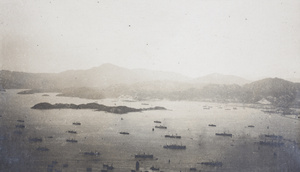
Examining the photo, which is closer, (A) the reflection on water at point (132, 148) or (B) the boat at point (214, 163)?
(A) the reflection on water at point (132, 148)

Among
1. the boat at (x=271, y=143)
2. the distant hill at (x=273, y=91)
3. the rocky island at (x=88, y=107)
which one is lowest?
the boat at (x=271, y=143)

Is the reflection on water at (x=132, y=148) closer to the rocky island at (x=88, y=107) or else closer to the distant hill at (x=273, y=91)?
the rocky island at (x=88, y=107)

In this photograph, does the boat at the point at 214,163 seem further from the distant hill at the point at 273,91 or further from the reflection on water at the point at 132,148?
the distant hill at the point at 273,91

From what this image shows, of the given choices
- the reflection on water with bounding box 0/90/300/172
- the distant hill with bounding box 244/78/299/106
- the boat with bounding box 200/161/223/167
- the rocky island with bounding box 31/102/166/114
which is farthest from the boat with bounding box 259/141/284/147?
the distant hill with bounding box 244/78/299/106

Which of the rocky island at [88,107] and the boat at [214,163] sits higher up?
the rocky island at [88,107]

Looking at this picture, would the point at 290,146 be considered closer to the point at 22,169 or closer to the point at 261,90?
the point at 22,169

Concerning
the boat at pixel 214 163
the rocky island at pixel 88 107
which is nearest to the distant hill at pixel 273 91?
the rocky island at pixel 88 107

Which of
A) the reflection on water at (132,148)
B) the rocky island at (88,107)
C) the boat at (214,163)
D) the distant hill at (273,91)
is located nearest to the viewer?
the reflection on water at (132,148)

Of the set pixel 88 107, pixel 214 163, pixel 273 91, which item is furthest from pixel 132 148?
pixel 273 91

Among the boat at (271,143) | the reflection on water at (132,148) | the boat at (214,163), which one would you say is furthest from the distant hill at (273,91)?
the boat at (214,163)

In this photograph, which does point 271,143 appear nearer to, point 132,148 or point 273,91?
point 132,148

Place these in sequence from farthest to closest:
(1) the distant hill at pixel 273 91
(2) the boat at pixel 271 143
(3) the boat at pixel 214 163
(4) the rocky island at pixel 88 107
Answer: (1) the distant hill at pixel 273 91 < (4) the rocky island at pixel 88 107 < (2) the boat at pixel 271 143 < (3) the boat at pixel 214 163
